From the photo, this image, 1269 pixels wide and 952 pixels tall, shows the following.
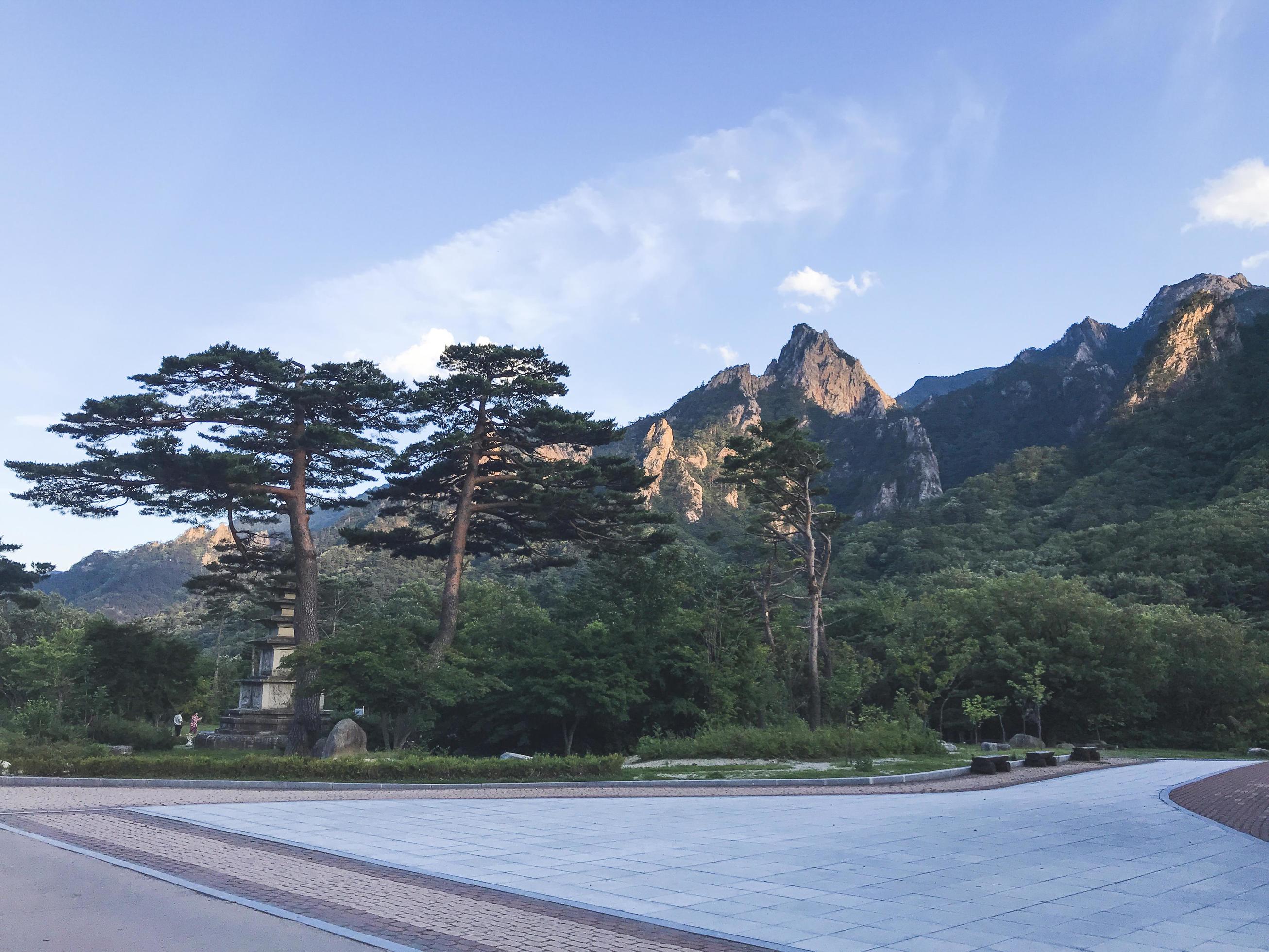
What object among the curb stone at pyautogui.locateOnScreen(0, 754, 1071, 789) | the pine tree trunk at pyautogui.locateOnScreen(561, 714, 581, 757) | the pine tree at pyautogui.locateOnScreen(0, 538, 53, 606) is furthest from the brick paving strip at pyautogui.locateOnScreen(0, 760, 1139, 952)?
the pine tree at pyautogui.locateOnScreen(0, 538, 53, 606)

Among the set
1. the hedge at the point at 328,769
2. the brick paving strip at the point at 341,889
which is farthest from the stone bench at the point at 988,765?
the brick paving strip at the point at 341,889

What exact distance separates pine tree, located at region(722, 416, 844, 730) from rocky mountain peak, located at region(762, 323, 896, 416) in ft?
328

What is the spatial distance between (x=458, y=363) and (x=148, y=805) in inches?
652

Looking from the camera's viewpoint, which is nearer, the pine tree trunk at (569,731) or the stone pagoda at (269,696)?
the pine tree trunk at (569,731)

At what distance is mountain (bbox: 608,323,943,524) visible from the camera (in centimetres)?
9569

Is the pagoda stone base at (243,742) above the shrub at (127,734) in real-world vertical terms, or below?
below

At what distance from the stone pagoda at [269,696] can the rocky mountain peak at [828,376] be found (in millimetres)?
104446

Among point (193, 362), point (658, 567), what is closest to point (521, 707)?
point (658, 567)

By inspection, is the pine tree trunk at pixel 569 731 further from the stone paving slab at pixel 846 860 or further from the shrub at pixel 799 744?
the stone paving slab at pixel 846 860

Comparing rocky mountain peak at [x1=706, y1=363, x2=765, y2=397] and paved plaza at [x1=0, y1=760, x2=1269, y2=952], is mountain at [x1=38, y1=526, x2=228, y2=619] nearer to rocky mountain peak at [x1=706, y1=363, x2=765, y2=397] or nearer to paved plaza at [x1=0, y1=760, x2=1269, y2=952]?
rocky mountain peak at [x1=706, y1=363, x2=765, y2=397]

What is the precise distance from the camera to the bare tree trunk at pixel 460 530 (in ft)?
84.8

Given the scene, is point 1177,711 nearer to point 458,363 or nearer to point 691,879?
point 458,363

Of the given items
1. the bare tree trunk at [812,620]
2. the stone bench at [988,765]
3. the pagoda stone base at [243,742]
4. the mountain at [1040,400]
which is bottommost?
the pagoda stone base at [243,742]

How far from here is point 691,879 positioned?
7.12m
